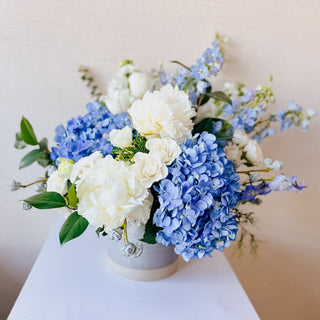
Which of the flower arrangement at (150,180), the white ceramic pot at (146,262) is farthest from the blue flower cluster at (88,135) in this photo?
the white ceramic pot at (146,262)

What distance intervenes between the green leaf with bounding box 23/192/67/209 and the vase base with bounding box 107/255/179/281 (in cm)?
26

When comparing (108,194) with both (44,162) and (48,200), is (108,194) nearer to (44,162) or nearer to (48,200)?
(48,200)

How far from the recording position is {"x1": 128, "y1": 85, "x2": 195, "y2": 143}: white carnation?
0.57 metres

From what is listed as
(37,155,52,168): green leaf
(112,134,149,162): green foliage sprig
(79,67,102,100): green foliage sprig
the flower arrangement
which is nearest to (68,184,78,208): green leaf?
the flower arrangement

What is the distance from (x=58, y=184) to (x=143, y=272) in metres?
0.29

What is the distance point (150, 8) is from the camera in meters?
0.88

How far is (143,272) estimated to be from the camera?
715 mm

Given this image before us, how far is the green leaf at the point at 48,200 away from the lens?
0.54 metres

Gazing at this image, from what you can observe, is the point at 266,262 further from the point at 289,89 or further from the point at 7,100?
the point at 7,100

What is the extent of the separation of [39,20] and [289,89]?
0.78 metres

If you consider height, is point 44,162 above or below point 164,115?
below

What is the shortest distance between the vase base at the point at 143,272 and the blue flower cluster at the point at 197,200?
17cm

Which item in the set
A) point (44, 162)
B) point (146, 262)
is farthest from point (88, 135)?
point (146, 262)

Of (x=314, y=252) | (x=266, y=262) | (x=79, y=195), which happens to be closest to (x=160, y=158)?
(x=79, y=195)
